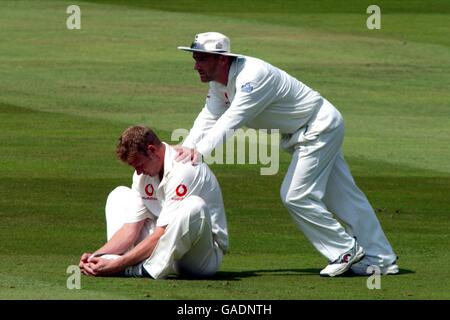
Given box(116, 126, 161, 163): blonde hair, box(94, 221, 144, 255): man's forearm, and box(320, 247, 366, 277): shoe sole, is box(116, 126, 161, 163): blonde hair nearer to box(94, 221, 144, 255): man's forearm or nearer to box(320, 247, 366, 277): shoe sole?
box(94, 221, 144, 255): man's forearm

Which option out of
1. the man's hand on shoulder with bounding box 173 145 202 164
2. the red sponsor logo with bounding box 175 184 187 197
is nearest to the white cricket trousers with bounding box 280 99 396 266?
the man's hand on shoulder with bounding box 173 145 202 164

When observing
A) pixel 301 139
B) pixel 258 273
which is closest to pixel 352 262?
pixel 258 273

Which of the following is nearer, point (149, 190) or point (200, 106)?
point (149, 190)

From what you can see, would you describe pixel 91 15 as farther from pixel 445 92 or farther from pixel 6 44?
pixel 445 92

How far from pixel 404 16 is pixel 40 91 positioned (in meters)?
12.5

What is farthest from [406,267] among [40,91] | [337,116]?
[40,91]

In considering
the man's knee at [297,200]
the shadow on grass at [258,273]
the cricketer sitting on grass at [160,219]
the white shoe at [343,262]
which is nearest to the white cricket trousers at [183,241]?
the cricketer sitting on grass at [160,219]

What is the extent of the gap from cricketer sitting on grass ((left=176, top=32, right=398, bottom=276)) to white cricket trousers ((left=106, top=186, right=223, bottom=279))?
567mm

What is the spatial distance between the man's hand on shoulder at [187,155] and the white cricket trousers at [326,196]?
945 mm

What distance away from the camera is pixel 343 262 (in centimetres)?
1208

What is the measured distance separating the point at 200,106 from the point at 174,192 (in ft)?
42.3

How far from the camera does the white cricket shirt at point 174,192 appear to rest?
37.2 ft

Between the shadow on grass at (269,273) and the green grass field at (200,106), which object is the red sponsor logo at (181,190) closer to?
the green grass field at (200,106)

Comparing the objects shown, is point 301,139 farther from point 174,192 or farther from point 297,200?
point 174,192
